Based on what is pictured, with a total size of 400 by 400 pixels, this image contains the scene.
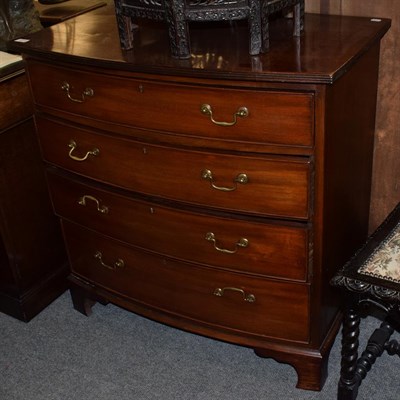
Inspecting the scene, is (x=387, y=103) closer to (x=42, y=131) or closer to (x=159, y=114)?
(x=159, y=114)

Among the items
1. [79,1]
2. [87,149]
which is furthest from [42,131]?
[79,1]

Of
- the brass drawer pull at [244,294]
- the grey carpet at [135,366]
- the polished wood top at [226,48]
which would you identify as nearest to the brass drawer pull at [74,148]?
the polished wood top at [226,48]

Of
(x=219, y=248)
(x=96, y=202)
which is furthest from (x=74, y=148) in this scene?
(x=219, y=248)

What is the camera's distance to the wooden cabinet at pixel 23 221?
2309 millimetres

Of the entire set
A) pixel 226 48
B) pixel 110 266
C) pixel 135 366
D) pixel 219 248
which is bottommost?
pixel 135 366

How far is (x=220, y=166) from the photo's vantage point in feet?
5.94

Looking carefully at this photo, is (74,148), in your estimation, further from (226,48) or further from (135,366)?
(135,366)

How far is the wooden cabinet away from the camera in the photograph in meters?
2.31

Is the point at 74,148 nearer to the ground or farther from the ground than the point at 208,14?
nearer to the ground

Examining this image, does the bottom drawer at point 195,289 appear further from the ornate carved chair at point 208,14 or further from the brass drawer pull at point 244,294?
the ornate carved chair at point 208,14

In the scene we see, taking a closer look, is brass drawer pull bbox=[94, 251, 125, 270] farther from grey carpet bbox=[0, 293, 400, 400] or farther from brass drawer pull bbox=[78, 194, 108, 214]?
grey carpet bbox=[0, 293, 400, 400]

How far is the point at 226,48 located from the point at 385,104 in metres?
0.63

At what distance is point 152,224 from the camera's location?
6.75ft

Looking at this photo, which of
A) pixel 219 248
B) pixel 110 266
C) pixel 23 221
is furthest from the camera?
pixel 23 221
